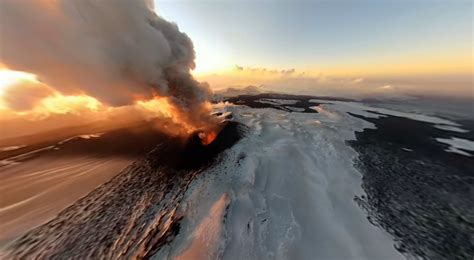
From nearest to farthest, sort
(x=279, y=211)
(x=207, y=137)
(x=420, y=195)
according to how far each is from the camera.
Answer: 1. (x=279, y=211)
2. (x=420, y=195)
3. (x=207, y=137)

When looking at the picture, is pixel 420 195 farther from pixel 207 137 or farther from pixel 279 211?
pixel 207 137

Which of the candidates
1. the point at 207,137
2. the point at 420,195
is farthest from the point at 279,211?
the point at 207,137

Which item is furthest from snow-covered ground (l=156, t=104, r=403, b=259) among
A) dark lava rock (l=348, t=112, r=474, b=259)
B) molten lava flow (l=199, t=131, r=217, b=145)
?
molten lava flow (l=199, t=131, r=217, b=145)

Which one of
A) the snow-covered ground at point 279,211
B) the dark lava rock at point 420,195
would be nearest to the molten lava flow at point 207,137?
the snow-covered ground at point 279,211

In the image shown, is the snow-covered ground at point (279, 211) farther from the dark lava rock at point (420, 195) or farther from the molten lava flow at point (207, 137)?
the molten lava flow at point (207, 137)

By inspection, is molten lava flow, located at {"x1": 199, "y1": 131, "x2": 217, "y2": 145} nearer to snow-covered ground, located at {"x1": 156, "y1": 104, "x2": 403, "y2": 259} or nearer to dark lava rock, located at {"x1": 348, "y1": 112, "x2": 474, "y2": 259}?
snow-covered ground, located at {"x1": 156, "y1": 104, "x2": 403, "y2": 259}
